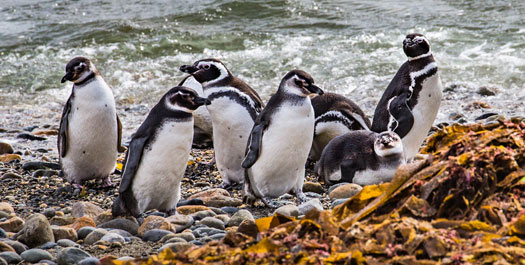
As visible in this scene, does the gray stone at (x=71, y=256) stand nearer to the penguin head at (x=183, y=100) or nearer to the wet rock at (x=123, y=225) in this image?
the wet rock at (x=123, y=225)

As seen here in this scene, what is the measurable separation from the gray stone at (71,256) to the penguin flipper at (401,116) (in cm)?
364

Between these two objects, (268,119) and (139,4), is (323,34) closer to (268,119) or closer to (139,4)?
(139,4)

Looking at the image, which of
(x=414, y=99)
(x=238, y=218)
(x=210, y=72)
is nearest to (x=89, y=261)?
(x=238, y=218)

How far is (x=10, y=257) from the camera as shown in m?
4.08

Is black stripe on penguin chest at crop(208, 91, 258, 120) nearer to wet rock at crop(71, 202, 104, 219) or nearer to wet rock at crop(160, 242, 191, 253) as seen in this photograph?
wet rock at crop(71, 202, 104, 219)

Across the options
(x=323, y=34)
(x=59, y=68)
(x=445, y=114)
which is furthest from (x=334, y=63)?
(x=59, y=68)

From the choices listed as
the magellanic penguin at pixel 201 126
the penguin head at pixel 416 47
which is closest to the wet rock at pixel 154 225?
the penguin head at pixel 416 47

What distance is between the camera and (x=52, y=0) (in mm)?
19625

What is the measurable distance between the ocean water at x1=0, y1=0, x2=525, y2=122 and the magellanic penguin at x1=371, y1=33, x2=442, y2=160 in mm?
2129

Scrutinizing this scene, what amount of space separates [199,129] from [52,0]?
12538mm

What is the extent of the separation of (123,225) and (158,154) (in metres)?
0.67

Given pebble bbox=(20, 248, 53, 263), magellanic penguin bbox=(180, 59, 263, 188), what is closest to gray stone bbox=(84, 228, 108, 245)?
pebble bbox=(20, 248, 53, 263)

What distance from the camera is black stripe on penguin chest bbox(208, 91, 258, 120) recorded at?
6.77m

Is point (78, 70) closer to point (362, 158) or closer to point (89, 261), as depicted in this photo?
point (362, 158)
